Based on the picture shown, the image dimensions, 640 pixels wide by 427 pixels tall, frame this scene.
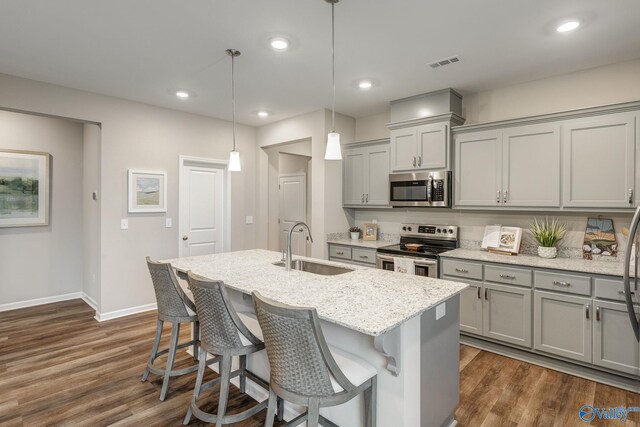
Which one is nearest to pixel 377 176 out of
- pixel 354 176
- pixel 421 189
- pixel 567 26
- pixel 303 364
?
pixel 354 176

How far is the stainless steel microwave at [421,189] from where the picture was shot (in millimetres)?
3787

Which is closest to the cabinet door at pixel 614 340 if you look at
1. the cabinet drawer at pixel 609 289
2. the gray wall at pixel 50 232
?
the cabinet drawer at pixel 609 289

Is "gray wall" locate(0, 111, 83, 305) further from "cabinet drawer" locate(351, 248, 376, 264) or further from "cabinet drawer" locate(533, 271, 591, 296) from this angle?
"cabinet drawer" locate(533, 271, 591, 296)

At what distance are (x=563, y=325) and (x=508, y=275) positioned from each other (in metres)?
0.55

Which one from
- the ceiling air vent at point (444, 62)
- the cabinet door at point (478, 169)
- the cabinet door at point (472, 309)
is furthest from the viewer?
the cabinet door at point (478, 169)

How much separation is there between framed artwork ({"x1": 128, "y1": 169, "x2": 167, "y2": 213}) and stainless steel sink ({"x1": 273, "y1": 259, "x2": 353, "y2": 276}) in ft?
7.85

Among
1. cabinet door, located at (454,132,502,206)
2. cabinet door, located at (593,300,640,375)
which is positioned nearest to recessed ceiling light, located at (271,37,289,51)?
cabinet door, located at (454,132,502,206)

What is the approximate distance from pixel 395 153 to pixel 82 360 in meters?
3.81

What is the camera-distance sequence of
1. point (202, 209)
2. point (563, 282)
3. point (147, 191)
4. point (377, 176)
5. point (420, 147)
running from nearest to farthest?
point (563, 282) < point (420, 147) < point (147, 191) < point (377, 176) < point (202, 209)

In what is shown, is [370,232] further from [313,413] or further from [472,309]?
[313,413]

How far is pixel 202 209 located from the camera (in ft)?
16.3

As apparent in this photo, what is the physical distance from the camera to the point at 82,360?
310 centimetres

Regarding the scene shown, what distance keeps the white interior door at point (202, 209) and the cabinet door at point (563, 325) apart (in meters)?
4.04

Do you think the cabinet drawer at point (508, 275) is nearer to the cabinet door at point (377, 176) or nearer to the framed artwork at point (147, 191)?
the cabinet door at point (377, 176)
